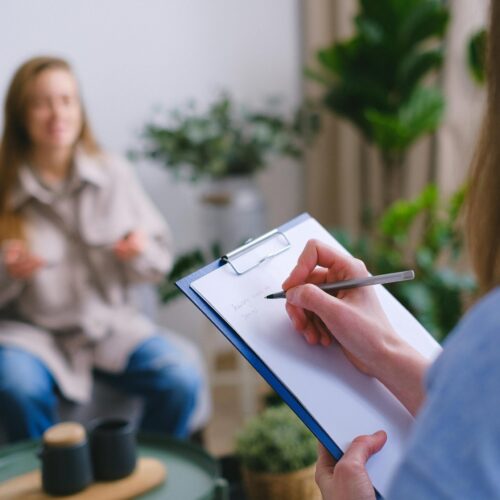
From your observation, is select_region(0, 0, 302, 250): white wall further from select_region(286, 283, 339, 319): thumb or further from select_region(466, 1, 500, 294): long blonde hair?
select_region(466, 1, 500, 294): long blonde hair

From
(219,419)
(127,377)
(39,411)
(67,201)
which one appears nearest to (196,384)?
(127,377)

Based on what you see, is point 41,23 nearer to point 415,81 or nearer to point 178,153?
point 178,153

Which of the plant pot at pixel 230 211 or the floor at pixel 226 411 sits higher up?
the plant pot at pixel 230 211

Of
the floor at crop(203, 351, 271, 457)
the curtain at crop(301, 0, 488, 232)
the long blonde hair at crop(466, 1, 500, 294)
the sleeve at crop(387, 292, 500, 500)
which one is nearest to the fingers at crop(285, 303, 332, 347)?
the long blonde hair at crop(466, 1, 500, 294)

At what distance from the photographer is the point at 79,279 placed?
2.10 m

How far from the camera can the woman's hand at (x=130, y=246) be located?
2066 millimetres

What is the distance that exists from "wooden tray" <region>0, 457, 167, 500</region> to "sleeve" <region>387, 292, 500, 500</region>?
108 centimetres

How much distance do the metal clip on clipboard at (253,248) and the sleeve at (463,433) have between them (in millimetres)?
458

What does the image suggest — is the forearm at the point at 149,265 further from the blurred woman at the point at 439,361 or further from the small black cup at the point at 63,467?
the blurred woman at the point at 439,361

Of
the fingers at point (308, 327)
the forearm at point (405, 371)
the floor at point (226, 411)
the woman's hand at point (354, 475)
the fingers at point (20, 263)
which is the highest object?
the fingers at point (308, 327)

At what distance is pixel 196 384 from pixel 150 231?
45 centimetres

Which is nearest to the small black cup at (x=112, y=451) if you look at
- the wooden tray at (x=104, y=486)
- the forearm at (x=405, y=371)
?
the wooden tray at (x=104, y=486)

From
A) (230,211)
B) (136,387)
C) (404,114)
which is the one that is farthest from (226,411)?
(404,114)

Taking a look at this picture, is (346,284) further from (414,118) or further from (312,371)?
(414,118)
